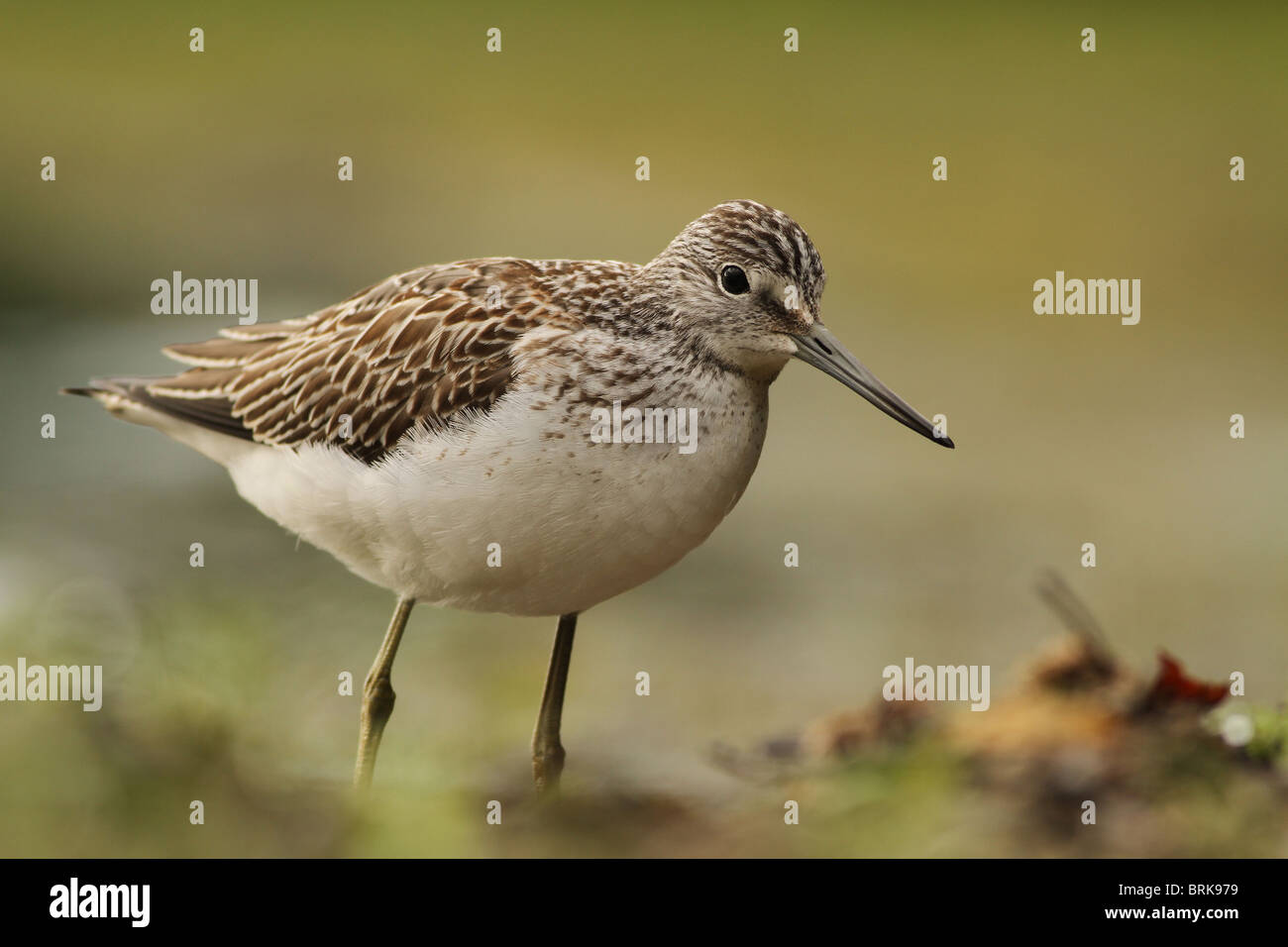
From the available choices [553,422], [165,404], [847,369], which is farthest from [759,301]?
[165,404]

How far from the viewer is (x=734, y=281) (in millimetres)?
6898

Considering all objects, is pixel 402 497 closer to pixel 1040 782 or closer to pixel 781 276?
pixel 781 276

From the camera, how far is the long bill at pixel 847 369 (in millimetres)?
6840

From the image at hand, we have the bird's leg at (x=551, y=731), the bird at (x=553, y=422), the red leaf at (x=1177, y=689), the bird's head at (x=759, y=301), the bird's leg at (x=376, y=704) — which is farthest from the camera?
the bird's leg at (x=551, y=731)

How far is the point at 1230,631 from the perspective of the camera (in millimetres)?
11227

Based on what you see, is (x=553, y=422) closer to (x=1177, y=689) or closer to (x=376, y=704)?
(x=376, y=704)

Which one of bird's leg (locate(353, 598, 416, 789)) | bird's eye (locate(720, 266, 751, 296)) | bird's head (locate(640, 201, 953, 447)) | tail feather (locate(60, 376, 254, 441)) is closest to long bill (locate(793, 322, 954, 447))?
bird's head (locate(640, 201, 953, 447))

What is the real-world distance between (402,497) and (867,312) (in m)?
9.92

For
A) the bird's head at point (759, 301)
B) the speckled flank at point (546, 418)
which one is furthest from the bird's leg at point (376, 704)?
the bird's head at point (759, 301)

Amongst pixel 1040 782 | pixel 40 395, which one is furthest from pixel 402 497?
pixel 40 395

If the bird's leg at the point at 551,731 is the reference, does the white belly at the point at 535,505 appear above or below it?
above

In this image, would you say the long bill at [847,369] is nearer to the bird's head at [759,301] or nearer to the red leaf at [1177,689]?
the bird's head at [759,301]

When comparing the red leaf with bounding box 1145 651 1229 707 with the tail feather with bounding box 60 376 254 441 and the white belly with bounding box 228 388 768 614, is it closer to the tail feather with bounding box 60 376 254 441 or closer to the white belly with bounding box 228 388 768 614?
the white belly with bounding box 228 388 768 614

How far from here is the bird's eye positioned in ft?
22.6
